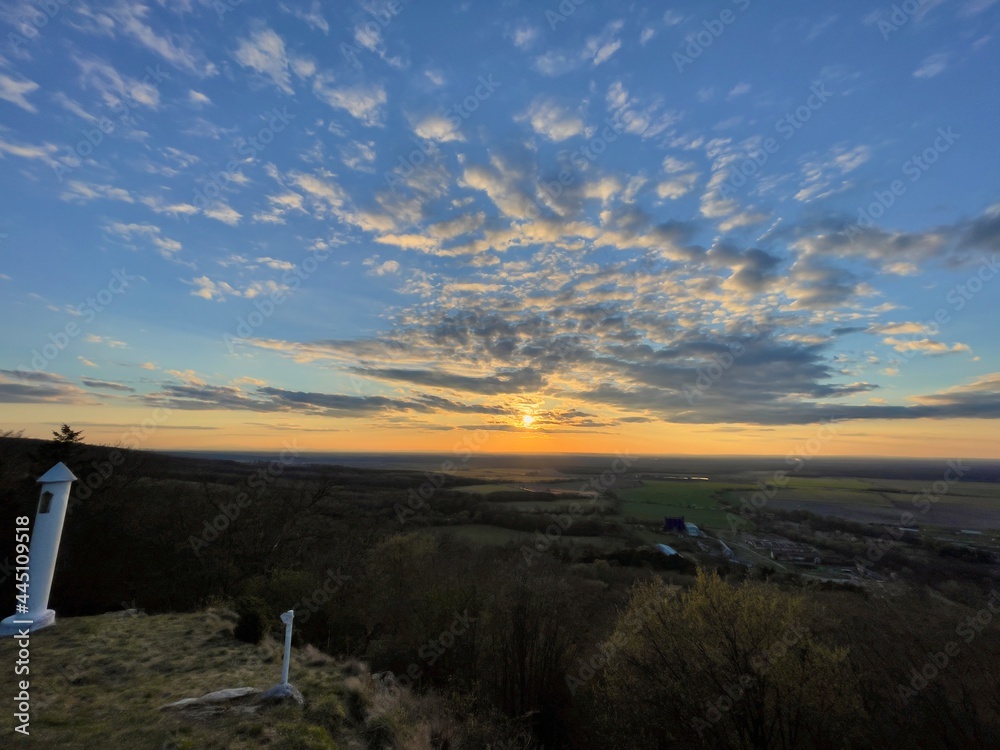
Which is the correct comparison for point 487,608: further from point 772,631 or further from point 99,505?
point 99,505

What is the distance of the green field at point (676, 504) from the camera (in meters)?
79.9

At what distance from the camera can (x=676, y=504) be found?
91.9 metres

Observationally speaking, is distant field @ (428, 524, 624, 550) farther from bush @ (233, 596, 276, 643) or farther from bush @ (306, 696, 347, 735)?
bush @ (306, 696, 347, 735)

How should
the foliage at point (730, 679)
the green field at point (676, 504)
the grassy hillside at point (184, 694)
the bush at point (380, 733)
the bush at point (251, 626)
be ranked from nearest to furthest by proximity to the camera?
the grassy hillside at point (184, 694), the bush at point (380, 733), the bush at point (251, 626), the foliage at point (730, 679), the green field at point (676, 504)

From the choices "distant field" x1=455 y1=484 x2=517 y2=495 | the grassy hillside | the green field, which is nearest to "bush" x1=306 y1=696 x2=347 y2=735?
the grassy hillside

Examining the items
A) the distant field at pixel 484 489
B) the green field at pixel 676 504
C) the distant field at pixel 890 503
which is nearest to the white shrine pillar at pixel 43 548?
the green field at pixel 676 504

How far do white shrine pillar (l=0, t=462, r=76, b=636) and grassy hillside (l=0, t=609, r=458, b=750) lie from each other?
1.95 feet

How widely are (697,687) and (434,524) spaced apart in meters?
49.9

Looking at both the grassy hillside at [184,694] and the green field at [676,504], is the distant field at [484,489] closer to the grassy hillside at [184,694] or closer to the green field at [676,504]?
the green field at [676,504]

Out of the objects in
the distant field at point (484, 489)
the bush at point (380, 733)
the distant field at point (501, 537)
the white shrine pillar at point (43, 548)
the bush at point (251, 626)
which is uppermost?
the white shrine pillar at point (43, 548)

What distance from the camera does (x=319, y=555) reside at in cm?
3619

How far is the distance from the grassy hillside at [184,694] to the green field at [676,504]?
72308mm

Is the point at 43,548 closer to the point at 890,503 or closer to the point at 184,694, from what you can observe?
the point at 184,694

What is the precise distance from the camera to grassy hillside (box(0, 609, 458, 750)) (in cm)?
863
